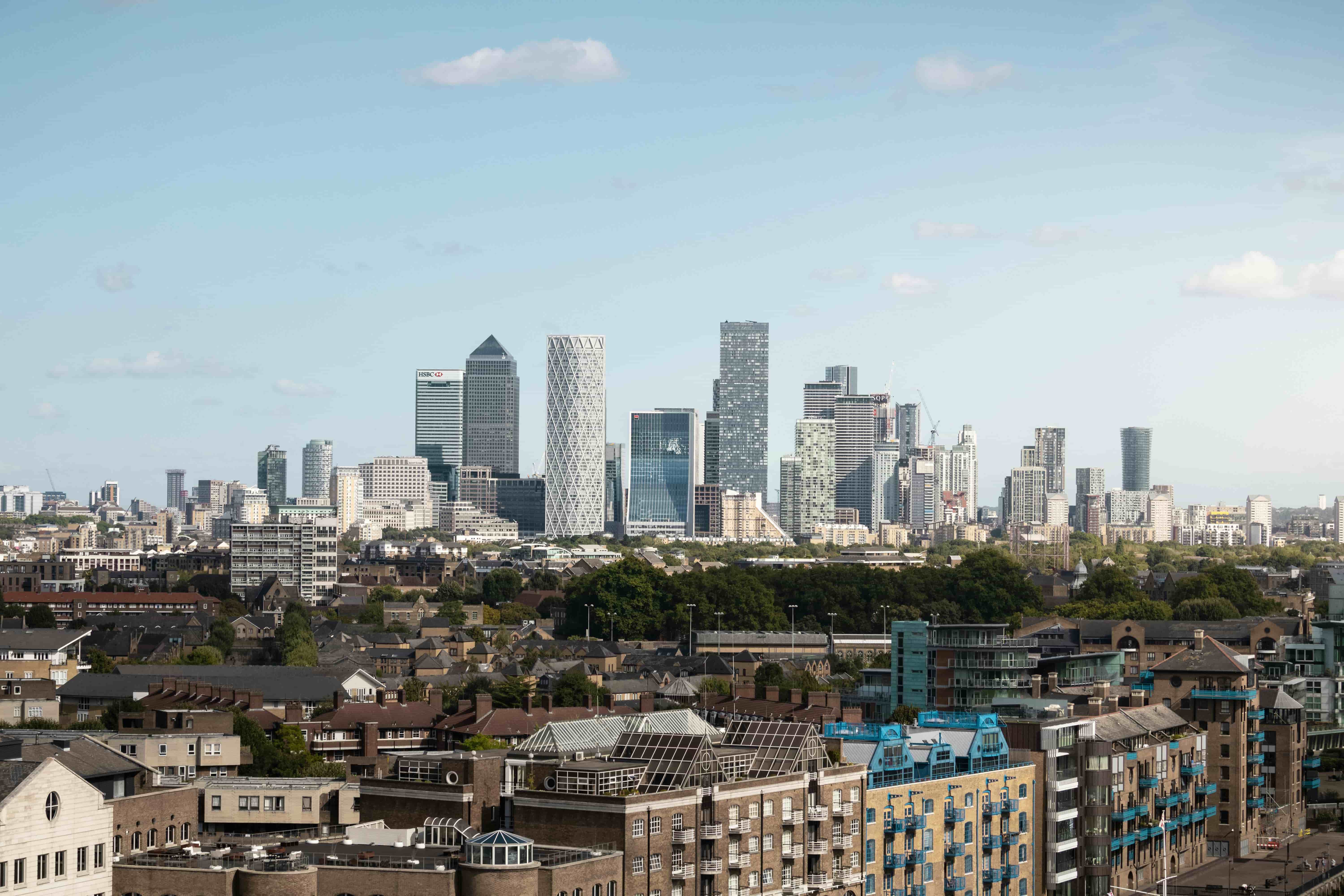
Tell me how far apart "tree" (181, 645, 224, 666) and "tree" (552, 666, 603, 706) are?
3706cm

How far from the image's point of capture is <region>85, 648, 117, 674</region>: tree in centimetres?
15925

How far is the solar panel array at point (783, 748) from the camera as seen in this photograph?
7562cm

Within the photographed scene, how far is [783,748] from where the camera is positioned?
7631 centimetres

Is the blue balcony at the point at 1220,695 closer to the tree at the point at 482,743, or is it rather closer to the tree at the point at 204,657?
the tree at the point at 482,743

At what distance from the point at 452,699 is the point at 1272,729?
57156 mm

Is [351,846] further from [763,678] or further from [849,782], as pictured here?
[763,678]

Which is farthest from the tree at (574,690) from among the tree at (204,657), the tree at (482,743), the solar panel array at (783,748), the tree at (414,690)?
the solar panel array at (783,748)

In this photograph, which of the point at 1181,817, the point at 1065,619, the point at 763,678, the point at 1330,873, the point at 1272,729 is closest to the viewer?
the point at 1330,873

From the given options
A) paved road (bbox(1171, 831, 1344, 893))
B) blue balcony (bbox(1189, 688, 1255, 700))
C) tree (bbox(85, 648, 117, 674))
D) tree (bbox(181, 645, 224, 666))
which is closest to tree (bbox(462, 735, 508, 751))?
paved road (bbox(1171, 831, 1344, 893))

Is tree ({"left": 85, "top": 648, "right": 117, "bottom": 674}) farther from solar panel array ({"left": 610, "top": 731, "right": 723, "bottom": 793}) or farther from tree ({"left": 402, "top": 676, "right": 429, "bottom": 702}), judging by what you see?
solar panel array ({"left": 610, "top": 731, "right": 723, "bottom": 793})

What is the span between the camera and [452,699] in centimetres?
14275

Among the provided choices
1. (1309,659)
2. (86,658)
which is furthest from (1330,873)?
(86,658)

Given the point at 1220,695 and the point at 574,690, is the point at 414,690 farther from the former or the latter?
the point at 1220,695

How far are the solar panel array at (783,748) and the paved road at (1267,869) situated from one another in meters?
27.8
